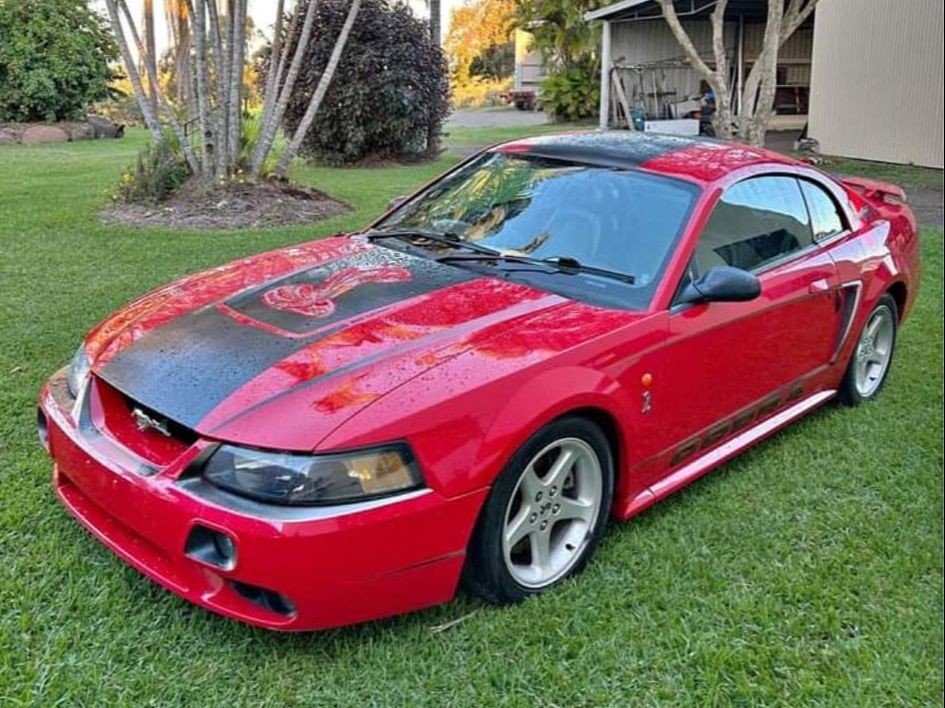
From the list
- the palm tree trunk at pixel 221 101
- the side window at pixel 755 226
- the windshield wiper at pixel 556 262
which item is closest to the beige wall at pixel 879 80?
the palm tree trunk at pixel 221 101

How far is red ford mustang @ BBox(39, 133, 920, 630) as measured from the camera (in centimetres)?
253

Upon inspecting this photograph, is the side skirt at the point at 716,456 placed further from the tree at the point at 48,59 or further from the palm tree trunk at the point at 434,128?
the tree at the point at 48,59

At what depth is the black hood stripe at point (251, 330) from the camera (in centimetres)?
277

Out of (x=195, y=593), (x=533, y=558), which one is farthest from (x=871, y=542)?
(x=195, y=593)

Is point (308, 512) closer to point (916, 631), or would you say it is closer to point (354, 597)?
point (354, 597)

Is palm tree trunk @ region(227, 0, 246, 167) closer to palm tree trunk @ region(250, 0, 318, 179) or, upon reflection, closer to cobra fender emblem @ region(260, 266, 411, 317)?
palm tree trunk @ region(250, 0, 318, 179)

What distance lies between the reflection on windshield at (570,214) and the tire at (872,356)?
1.61 metres

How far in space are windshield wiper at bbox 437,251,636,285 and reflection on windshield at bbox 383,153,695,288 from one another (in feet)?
0.09

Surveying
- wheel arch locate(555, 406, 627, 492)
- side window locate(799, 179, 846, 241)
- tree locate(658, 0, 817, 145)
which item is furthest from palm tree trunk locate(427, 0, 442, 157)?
wheel arch locate(555, 406, 627, 492)

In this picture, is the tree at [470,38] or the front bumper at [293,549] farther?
the tree at [470,38]

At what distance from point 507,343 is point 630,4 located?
58.3 feet

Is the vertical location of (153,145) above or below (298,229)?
above

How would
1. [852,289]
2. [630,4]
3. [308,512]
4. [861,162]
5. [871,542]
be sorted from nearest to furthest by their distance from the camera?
[308,512] < [871,542] < [852,289] < [861,162] < [630,4]

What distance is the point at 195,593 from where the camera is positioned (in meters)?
2.59
